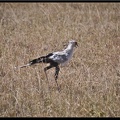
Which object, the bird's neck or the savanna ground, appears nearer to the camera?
the savanna ground

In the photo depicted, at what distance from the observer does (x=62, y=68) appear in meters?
5.12

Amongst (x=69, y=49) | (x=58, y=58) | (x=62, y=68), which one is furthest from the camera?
(x=62, y=68)

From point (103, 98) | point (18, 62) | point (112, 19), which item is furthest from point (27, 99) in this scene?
point (112, 19)

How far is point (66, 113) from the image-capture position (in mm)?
3600

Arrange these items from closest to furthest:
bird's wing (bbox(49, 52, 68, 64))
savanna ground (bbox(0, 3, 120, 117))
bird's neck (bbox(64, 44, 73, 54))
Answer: savanna ground (bbox(0, 3, 120, 117)) → bird's wing (bbox(49, 52, 68, 64)) → bird's neck (bbox(64, 44, 73, 54))

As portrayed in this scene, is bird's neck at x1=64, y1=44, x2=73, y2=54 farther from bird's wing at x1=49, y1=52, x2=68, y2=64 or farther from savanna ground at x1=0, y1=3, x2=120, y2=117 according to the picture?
savanna ground at x1=0, y1=3, x2=120, y2=117

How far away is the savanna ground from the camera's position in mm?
3773

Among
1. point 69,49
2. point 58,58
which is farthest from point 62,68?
point 58,58

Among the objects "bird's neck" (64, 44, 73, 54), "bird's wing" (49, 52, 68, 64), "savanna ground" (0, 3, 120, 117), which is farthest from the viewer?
"bird's neck" (64, 44, 73, 54)

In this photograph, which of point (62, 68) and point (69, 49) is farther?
point (62, 68)

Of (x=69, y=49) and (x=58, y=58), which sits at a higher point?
(x=69, y=49)

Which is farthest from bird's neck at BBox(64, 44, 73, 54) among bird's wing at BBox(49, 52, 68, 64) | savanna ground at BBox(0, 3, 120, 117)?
savanna ground at BBox(0, 3, 120, 117)

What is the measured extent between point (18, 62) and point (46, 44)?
1.15m

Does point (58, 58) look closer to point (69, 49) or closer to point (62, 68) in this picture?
point (69, 49)
